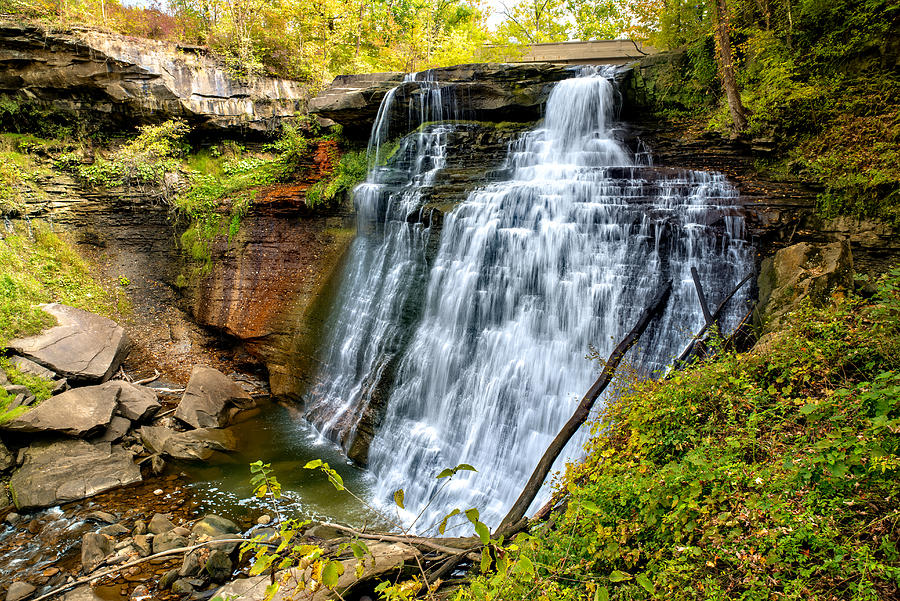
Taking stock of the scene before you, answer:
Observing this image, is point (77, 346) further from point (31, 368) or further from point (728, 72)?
point (728, 72)

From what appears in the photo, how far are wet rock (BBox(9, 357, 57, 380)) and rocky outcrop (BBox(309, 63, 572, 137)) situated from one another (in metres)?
9.13

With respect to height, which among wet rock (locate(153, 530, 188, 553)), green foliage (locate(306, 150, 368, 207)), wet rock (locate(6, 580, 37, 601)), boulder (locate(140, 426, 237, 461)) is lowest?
wet rock (locate(6, 580, 37, 601))

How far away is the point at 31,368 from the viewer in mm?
9219

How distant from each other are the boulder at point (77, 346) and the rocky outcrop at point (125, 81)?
7.48 m

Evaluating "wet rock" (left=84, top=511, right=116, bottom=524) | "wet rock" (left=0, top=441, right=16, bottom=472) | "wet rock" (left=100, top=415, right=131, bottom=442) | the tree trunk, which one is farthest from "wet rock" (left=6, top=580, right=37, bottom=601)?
the tree trunk

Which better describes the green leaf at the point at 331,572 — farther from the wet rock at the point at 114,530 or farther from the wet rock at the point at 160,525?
the wet rock at the point at 114,530

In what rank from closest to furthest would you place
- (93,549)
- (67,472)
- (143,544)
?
(93,549), (143,544), (67,472)

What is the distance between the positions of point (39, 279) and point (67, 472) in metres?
6.85

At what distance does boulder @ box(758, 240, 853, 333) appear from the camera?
5.54 metres

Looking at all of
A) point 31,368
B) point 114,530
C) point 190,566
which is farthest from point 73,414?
point 190,566

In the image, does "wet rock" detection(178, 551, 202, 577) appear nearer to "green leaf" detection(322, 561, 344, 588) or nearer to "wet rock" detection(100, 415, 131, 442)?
"wet rock" detection(100, 415, 131, 442)

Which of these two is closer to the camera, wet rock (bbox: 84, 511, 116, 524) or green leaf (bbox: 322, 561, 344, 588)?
green leaf (bbox: 322, 561, 344, 588)

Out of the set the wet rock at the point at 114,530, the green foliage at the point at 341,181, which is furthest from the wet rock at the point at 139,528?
the green foliage at the point at 341,181

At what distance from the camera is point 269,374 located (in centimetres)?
1236
